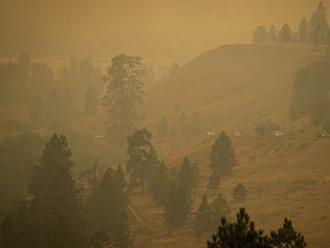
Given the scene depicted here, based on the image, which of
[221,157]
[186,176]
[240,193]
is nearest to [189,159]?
[221,157]

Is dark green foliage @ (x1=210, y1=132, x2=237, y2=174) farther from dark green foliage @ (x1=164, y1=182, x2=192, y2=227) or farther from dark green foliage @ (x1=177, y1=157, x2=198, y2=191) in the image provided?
dark green foliage @ (x1=164, y1=182, x2=192, y2=227)

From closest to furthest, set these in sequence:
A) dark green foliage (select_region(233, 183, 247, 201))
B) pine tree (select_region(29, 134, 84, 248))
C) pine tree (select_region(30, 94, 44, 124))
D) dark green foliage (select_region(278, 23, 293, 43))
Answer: pine tree (select_region(29, 134, 84, 248)), dark green foliage (select_region(233, 183, 247, 201)), pine tree (select_region(30, 94, 44, 124)), dark green foliage (select_region(278, 23, 293, 43))

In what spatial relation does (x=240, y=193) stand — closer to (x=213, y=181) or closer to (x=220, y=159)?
(x=213, y=181)

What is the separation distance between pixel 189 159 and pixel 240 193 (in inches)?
748

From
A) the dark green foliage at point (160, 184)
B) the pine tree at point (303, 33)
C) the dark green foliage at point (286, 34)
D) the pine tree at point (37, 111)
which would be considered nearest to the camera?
the dark green foliage at point (160, 184)

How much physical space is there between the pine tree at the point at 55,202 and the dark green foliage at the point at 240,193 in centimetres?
1625

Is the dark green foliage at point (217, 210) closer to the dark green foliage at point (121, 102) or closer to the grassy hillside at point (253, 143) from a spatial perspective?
the grassy hillside at point (253, 143)

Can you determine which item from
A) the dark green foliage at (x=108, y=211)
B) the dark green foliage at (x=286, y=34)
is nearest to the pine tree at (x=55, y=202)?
the dark green foliage at (x=108, y=211)

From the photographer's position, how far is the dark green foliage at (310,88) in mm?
80312

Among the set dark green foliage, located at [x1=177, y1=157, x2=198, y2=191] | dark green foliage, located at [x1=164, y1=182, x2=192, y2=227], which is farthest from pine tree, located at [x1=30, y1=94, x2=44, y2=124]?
dark green foliage, located at [x1=164, y1=182, x2=192, y2=227]

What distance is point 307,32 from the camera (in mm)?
126188

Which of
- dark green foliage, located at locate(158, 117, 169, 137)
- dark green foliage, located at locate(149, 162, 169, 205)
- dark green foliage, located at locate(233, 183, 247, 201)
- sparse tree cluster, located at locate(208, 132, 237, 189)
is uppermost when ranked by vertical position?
dark green foliage, located at locate(158, 117, 169, 137)

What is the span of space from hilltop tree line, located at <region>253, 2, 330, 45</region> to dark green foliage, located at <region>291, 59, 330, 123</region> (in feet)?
83.4

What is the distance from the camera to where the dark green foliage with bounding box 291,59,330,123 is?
80.3 m
